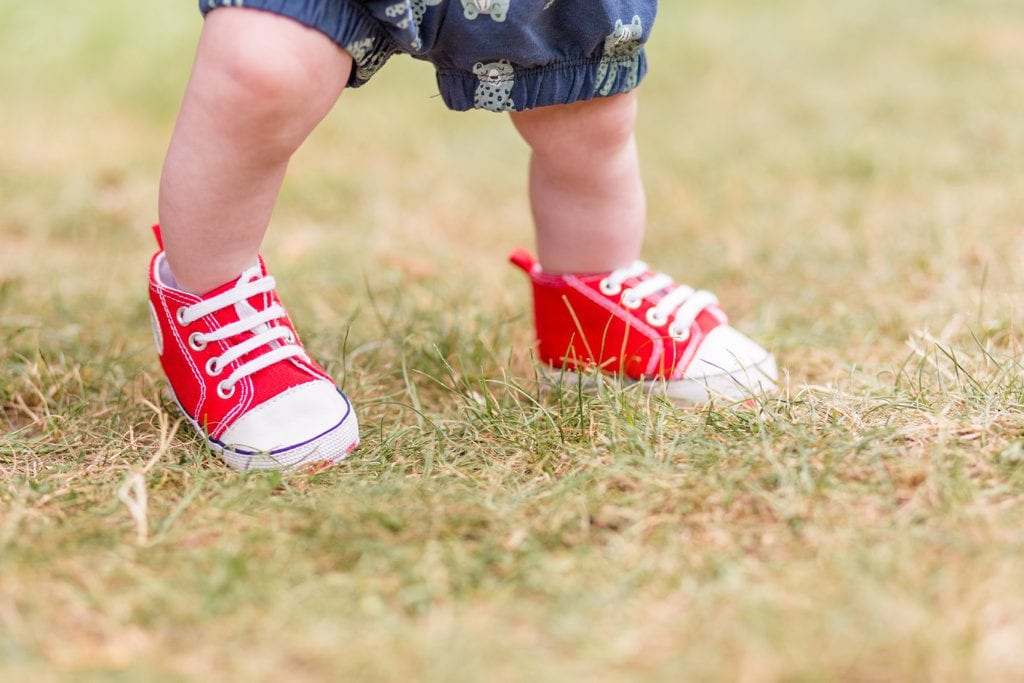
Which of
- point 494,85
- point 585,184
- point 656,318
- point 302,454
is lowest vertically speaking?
point 302,454

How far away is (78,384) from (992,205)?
178 centimetres

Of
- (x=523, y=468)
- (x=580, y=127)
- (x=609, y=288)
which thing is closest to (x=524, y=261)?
(x=609, y=288)

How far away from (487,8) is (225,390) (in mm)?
539

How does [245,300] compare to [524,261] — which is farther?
[524,261]

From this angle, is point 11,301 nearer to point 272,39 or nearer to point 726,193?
point 272,39

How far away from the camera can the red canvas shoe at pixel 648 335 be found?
1.43 m

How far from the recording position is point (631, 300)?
4.85ft

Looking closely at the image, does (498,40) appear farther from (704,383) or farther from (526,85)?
(704,383)

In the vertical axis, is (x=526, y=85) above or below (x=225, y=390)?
above

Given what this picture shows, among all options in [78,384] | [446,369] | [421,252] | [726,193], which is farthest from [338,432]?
[726,193]

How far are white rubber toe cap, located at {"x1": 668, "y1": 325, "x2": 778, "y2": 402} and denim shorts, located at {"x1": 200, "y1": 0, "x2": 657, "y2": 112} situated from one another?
1.21 ft

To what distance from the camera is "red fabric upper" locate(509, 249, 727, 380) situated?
1.45 m

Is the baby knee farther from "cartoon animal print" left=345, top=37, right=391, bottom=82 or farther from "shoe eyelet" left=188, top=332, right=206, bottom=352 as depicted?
"shoe eyelet" left=188, top=332, right=206, bottom=352

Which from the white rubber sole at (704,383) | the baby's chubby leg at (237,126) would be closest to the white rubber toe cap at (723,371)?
the white rubber sole at (704,383)
